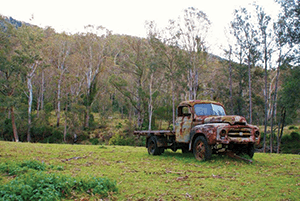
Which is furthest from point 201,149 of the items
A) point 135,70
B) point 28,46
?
point 135,70

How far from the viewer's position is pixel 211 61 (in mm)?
39250

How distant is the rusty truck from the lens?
8391mm

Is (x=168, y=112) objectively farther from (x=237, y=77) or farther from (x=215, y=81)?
A: (x=237, y=77)

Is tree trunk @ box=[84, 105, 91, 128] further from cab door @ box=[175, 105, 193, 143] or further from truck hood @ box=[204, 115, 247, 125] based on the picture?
truck hood @ box=[204, 115, 247, 125]

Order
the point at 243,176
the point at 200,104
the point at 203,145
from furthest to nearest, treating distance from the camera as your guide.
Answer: the point at 200,104 < the point at 203,145 < the point at 243,176

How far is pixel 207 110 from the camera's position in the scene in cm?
1008

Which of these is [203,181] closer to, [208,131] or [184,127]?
[208,131]

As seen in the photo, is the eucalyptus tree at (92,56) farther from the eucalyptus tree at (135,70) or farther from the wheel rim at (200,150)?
the wheel rim at (200,150)

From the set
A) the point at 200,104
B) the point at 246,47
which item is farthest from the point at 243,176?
the point at 246,47

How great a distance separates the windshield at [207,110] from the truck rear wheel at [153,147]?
2.55m

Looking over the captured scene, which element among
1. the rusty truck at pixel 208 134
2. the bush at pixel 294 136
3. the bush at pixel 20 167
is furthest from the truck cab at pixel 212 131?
the bush at pixel 294 136

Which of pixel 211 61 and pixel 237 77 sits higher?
pixel 211 61

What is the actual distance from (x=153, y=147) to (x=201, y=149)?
314 centimetres

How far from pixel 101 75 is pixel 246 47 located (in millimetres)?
27851
